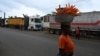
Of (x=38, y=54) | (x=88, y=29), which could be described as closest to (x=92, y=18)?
(x=88, y=29)

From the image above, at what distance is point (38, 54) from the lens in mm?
17406

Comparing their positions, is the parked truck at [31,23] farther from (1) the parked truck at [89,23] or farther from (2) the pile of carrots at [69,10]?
(2) the pile of carrots at [69,10]

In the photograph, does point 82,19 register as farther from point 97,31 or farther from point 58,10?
point 58,10

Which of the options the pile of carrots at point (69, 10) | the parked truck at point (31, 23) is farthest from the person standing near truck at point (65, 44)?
the parked truck at point (31, 23)

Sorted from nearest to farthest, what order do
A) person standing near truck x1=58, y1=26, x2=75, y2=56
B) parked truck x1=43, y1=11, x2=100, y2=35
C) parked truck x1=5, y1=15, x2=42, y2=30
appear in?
person standing near truck x1=58, y1=26, x2=75, y2=56 < parked truck x1=43, y1=11, x2=100, y2=35 < parked truck x1=5, y1=15, x2=42, y2=30

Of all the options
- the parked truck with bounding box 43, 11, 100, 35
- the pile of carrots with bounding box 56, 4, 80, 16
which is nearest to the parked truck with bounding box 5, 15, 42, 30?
the parked truck with bounding box 43, 11, 100, 35

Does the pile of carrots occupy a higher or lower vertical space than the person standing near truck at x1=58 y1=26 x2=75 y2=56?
higher

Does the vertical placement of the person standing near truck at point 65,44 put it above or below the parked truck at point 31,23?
below

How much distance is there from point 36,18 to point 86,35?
2078cm

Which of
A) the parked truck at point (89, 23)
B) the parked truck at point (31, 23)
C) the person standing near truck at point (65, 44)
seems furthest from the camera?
the parked truck at point (31, 23)

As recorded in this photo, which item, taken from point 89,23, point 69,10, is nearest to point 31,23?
point 89,23

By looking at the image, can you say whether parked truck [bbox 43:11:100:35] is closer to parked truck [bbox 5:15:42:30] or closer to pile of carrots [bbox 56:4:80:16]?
parked truck [bbox 5:15:42:30]

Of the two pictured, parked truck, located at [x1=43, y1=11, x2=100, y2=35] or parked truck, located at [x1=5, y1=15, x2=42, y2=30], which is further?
Result: parked truck, located at [x1=5, y1=15, x2=42, y2=30]

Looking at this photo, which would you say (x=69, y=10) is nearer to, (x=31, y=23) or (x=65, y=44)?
(x=65, y=44)
